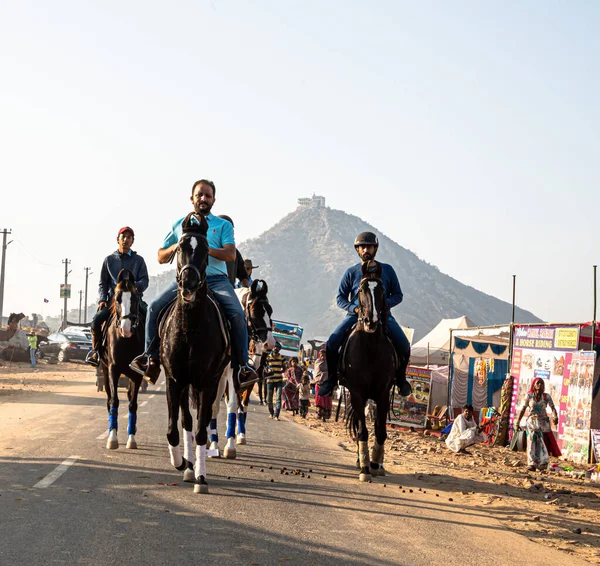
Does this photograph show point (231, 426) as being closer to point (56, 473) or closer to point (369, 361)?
point (369, 361)

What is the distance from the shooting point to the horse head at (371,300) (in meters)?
10.4

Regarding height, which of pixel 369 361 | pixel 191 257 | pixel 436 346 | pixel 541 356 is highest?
pixel 191 257

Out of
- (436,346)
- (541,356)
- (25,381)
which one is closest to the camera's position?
(541,356)

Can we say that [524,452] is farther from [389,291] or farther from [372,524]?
[372,524]

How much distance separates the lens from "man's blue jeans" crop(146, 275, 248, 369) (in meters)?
8.98

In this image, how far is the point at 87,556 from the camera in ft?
18.1

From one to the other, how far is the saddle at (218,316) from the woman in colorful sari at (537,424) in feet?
31.0

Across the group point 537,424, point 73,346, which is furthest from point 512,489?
point 73,346

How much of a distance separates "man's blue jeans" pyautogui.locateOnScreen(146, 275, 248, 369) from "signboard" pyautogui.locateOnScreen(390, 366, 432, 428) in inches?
626

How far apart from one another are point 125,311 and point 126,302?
0.14 metres

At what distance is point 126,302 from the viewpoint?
38.3 ft

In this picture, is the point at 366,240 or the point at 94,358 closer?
the point at 366,240

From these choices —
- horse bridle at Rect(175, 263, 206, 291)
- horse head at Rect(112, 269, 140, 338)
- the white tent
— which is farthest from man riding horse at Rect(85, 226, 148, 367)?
the white tent

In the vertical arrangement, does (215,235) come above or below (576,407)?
above
